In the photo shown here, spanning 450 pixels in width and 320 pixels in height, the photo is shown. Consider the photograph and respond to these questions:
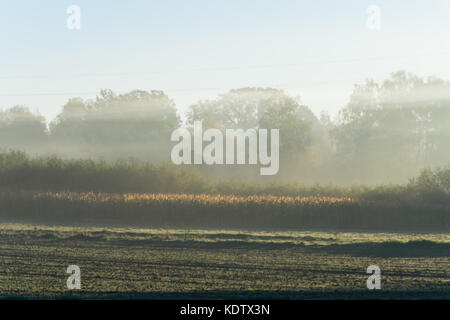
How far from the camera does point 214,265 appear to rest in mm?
18016

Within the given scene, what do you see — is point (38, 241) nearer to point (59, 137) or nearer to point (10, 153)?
point (10, 153)

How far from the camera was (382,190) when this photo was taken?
3988 cm

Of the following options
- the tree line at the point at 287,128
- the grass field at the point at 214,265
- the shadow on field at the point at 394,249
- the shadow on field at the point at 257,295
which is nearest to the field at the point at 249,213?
the grass field at the point at 214,265

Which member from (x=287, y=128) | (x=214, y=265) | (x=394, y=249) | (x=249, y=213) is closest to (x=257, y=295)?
(x=214, y=265)

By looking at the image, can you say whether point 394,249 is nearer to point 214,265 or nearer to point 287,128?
point 214,265

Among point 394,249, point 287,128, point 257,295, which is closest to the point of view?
point 257,295

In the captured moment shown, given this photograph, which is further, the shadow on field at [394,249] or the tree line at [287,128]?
the tree line at [287,128]

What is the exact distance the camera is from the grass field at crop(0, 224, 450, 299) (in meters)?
Answer: 14.1

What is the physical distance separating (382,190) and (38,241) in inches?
916

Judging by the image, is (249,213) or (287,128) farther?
(287,128)

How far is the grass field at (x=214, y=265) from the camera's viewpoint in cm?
1412

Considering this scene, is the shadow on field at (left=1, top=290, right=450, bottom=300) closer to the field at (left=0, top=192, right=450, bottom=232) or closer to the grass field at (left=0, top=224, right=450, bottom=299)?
the grass field at (left=0, top=224, right=450, bottom=299)

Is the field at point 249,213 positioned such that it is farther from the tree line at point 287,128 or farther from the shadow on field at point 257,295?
the shadow on field at point 257,295

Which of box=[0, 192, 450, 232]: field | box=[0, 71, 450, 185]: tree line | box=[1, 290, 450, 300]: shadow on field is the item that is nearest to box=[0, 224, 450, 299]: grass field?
box=[1, 290, 450, 300]: shadow on field
